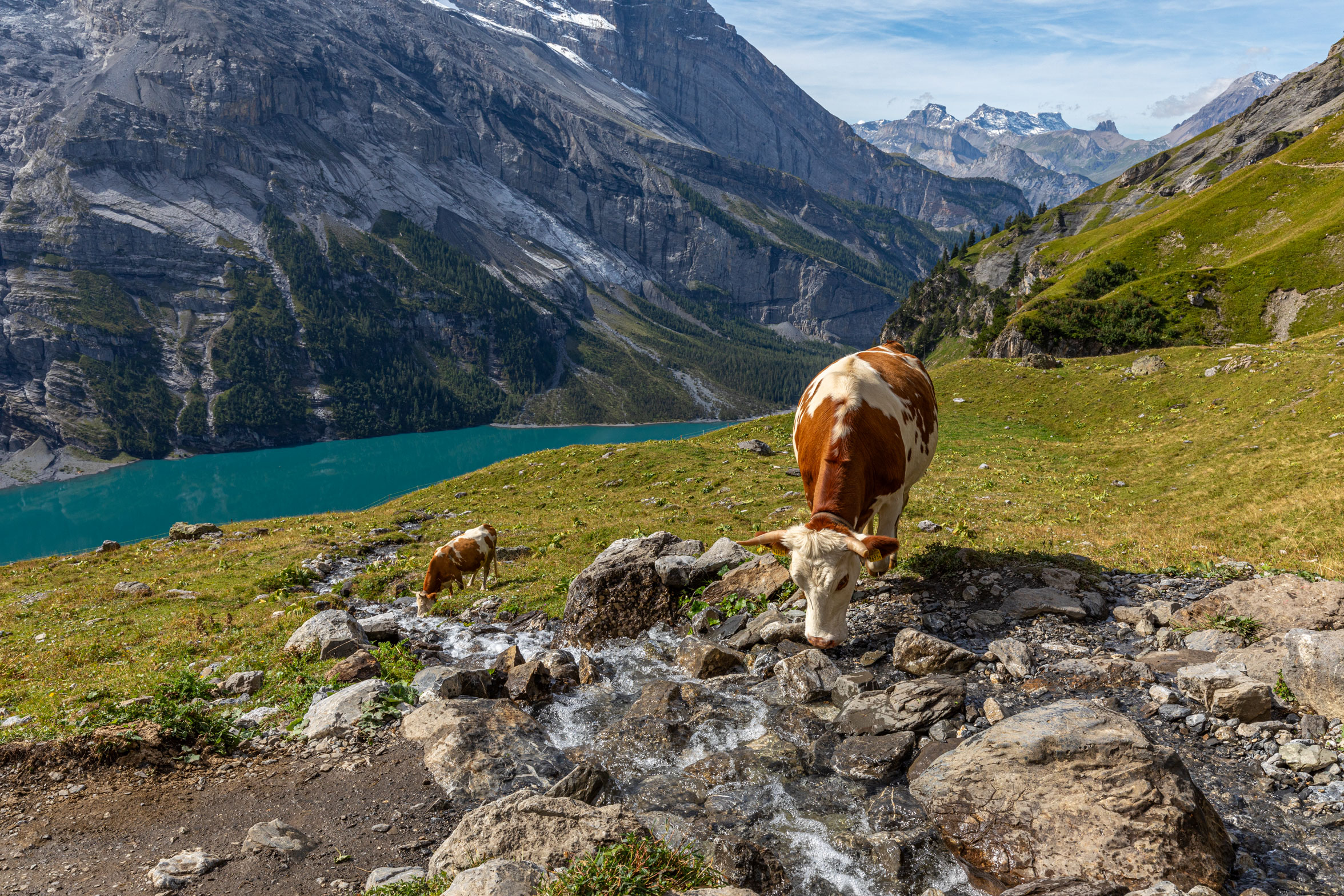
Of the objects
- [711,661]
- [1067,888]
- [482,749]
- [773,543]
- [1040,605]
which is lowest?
[482,749]

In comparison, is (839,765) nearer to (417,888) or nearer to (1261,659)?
(417,888)

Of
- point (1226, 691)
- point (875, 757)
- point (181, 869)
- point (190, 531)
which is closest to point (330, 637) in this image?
point (181, 869)

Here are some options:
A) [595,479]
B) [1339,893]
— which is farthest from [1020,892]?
[595,479]

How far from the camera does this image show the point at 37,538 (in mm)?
117625

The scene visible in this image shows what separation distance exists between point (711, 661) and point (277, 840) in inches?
281

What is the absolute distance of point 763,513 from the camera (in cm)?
2252

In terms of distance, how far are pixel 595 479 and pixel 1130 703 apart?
2739 centimetres

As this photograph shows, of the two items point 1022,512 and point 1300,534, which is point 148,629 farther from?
point 1300,534

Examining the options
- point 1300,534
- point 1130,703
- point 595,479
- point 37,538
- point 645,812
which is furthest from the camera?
point 37,538

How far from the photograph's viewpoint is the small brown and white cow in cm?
1820

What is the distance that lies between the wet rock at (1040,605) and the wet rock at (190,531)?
1360 inches

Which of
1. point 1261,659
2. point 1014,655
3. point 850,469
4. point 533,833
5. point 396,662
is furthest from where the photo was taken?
point 396,662

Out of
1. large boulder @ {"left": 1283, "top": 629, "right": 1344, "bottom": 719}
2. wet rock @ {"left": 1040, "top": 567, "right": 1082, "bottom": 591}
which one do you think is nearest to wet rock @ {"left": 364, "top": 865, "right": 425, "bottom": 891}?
large boulder @ {"left": 1283, "top": 629, "right": 1344, "bottom": 719}

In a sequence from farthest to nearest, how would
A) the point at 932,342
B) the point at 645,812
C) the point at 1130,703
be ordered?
the point at 932,342, the point at 1130,703, the point at 645,812
